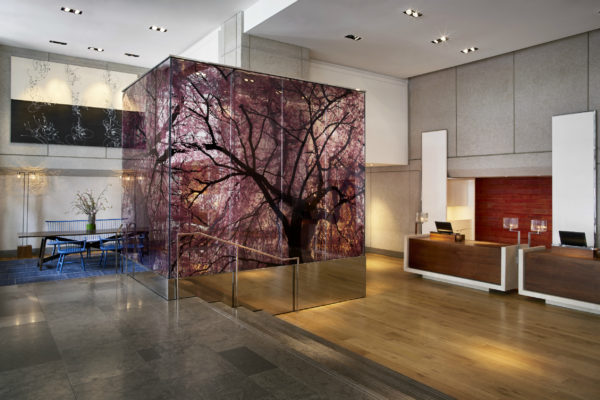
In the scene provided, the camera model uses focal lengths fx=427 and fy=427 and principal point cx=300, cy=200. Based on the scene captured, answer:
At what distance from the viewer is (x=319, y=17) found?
24.0ft

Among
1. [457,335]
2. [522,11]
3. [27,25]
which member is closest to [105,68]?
[27,25]

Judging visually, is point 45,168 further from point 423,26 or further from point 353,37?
point 423,26

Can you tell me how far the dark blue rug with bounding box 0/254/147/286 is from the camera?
26.5 ft

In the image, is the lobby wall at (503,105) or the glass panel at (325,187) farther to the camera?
the lobby wall at (503,105)

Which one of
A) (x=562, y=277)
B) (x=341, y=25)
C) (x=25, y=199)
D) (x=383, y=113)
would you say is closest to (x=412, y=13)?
(x=341, y=25)

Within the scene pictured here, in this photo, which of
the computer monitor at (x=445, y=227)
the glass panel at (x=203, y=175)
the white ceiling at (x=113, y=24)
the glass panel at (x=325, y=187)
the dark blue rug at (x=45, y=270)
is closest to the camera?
the glass panel at (x=203, y=175)

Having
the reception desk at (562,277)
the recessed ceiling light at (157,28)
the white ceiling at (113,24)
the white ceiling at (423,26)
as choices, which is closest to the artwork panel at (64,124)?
the white ceiling at (113,24)

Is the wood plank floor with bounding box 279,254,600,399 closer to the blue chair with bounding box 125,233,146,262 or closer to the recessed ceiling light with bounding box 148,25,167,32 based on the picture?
the blue chair with bounding box 125,233,146,262

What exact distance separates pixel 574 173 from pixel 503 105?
2136 mm

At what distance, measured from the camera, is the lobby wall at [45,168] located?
10.0 metres

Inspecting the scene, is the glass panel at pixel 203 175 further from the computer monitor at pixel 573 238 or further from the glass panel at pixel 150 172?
the computer monitor at pixel 573 238

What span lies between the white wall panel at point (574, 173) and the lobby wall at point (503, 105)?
253 mm

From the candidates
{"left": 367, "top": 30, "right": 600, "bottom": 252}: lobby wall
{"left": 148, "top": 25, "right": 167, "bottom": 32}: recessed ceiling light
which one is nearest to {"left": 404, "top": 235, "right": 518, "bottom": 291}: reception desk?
{"left": 367, "top": 30, "right": 600, "bottom": 252}: lobby wall

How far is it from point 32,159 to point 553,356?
36.4 ft
